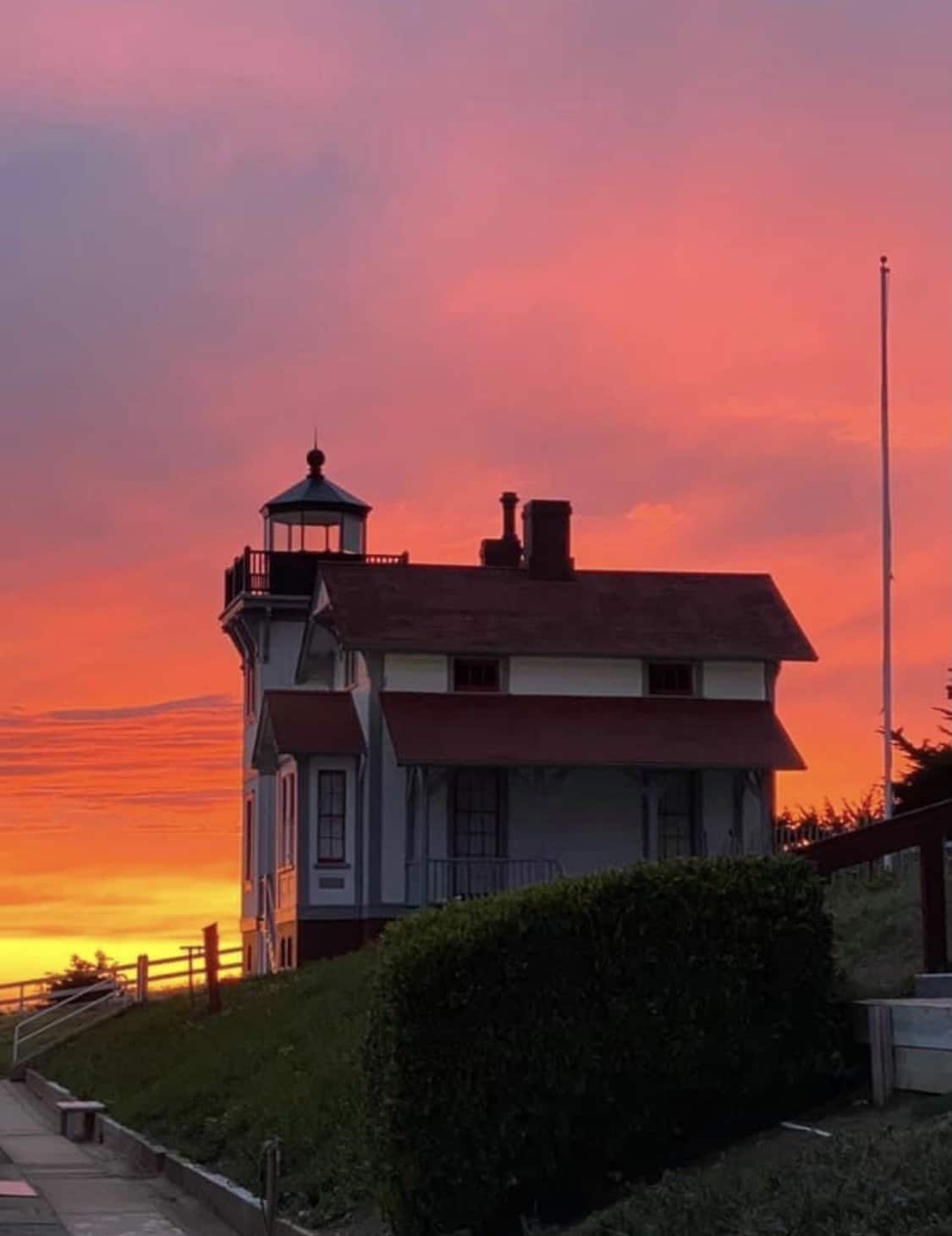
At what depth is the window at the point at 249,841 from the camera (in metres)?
49.8

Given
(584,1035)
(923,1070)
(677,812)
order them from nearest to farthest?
(923,1070)
(584,1035)
(677,812)

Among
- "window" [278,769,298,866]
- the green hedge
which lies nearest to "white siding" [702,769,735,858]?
"window" [278,769,298,866]

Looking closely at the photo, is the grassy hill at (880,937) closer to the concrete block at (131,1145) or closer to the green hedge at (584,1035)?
the green hedge at (584,1035)

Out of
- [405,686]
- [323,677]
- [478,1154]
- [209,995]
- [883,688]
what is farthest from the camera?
[323,677]

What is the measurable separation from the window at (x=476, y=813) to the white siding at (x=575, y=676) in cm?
183

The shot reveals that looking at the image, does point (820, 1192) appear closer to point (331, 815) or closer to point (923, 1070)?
point (923, 1070)

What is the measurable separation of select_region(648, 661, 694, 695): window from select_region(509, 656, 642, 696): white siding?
308 mm

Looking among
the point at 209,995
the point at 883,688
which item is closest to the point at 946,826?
the point at 209,995

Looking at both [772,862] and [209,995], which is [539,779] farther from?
[772,862]

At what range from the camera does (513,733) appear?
40.8 meters

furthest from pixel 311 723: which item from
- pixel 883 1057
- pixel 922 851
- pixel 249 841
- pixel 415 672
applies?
pixel 883 1057

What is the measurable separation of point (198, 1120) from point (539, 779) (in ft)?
63.1

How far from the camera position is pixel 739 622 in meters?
43.3

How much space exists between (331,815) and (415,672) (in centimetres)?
320
